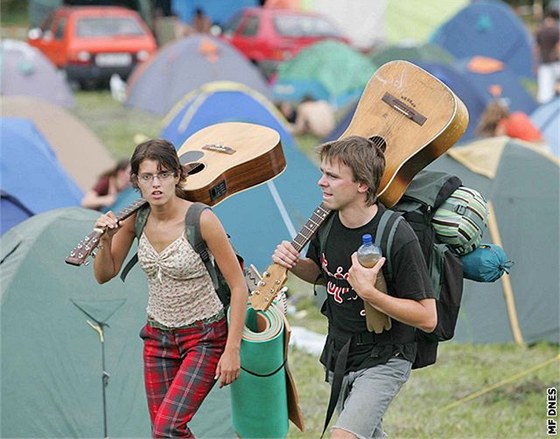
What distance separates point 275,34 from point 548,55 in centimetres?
478

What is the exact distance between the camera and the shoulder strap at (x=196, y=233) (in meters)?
3.95

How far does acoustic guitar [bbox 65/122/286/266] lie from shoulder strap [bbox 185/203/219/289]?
15 cm

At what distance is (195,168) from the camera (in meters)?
4.34

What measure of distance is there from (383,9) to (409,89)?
65.6ft

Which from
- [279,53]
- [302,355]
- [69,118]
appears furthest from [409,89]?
[279,53]

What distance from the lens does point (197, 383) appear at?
4012 millimetres

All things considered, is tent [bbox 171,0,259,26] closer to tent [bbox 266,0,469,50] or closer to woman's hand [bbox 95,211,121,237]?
tent [bbox 266,0,469,50]

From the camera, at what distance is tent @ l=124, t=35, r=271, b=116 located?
55.0 feet

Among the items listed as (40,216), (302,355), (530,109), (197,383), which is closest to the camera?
(197,383)

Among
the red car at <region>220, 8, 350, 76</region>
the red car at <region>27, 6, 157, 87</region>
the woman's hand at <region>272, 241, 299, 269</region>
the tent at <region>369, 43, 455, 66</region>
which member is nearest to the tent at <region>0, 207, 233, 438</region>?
the woman's hand at <region>272, 241, 299, 269</region>

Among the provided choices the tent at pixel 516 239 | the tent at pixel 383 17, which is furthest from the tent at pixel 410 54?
the tent at pixel 516 239

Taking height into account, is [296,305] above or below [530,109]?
above

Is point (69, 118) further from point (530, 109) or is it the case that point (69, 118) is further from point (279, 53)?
point (279, 53)

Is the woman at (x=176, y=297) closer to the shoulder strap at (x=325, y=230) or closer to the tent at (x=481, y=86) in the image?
the shoulder strap at (x=325, y=230)
